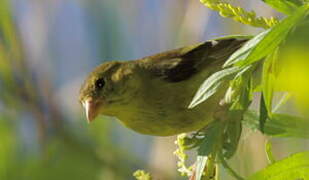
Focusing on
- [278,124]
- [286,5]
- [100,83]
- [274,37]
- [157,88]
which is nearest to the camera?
[274,37]

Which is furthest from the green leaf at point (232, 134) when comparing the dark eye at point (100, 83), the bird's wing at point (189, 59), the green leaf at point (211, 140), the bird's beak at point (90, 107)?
the dark eye at point (100, 83)

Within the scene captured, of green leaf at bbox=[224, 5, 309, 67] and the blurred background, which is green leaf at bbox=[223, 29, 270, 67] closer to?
green leaf at bbox=[224, 5, 309, 67]

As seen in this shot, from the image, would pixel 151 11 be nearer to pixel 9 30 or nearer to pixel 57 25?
pixel 57 25

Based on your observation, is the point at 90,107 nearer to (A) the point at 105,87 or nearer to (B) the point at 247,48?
(A) the point at 105,87

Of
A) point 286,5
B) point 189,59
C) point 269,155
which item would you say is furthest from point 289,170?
point 189,59

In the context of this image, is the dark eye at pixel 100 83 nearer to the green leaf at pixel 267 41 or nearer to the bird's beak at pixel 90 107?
the bird's beak at pixel 90 107
